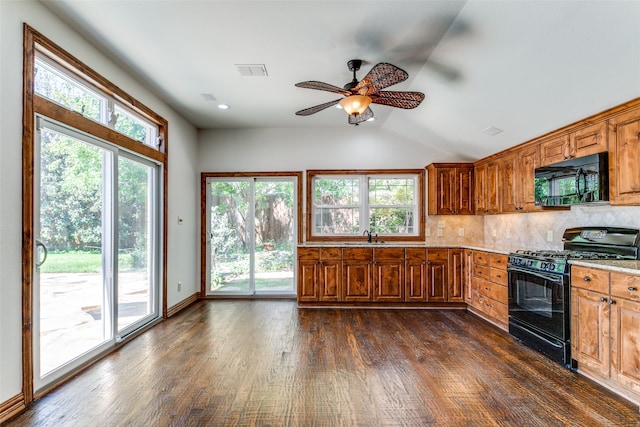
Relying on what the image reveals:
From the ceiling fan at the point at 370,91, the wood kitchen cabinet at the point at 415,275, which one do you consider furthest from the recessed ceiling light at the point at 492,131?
the wood kitchen cabinet at the point at 415,275

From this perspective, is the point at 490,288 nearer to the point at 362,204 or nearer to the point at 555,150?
the point at 555,150

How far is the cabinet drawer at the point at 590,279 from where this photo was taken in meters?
2.41

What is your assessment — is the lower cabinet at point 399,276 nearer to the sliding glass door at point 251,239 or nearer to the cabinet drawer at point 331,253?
the cabinet drawer at point 331,253

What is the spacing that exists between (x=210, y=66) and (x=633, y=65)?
136 inches

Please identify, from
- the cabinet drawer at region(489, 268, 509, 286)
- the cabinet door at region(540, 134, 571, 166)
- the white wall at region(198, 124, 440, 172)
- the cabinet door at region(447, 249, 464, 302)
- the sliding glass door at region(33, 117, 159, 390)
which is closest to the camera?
the sliding glass door at region(33, 117, 159, 390)

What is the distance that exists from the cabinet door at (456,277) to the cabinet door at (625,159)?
206 centimetres

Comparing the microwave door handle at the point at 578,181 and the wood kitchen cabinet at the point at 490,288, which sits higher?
the microwave door handle at the point at 578,181

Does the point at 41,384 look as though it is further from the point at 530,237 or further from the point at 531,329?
the point at 530,237

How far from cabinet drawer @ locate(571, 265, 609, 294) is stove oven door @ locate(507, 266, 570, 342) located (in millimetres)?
93

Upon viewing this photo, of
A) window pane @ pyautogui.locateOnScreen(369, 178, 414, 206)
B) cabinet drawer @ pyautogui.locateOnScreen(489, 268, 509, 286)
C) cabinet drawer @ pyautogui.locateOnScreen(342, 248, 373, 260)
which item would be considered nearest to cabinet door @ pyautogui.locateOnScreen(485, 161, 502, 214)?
cabinet drawer @ pyautogui.locateOnScreen(489, 268, 509, 286)

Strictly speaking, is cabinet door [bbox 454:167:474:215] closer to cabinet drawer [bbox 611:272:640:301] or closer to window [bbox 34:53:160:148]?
cabinet drawer [bbox 611:272:640:301]

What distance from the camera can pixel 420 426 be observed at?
6.40 feet

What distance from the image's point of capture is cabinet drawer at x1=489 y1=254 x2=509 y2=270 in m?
3.64

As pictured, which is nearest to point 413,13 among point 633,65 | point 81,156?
point 633,65
